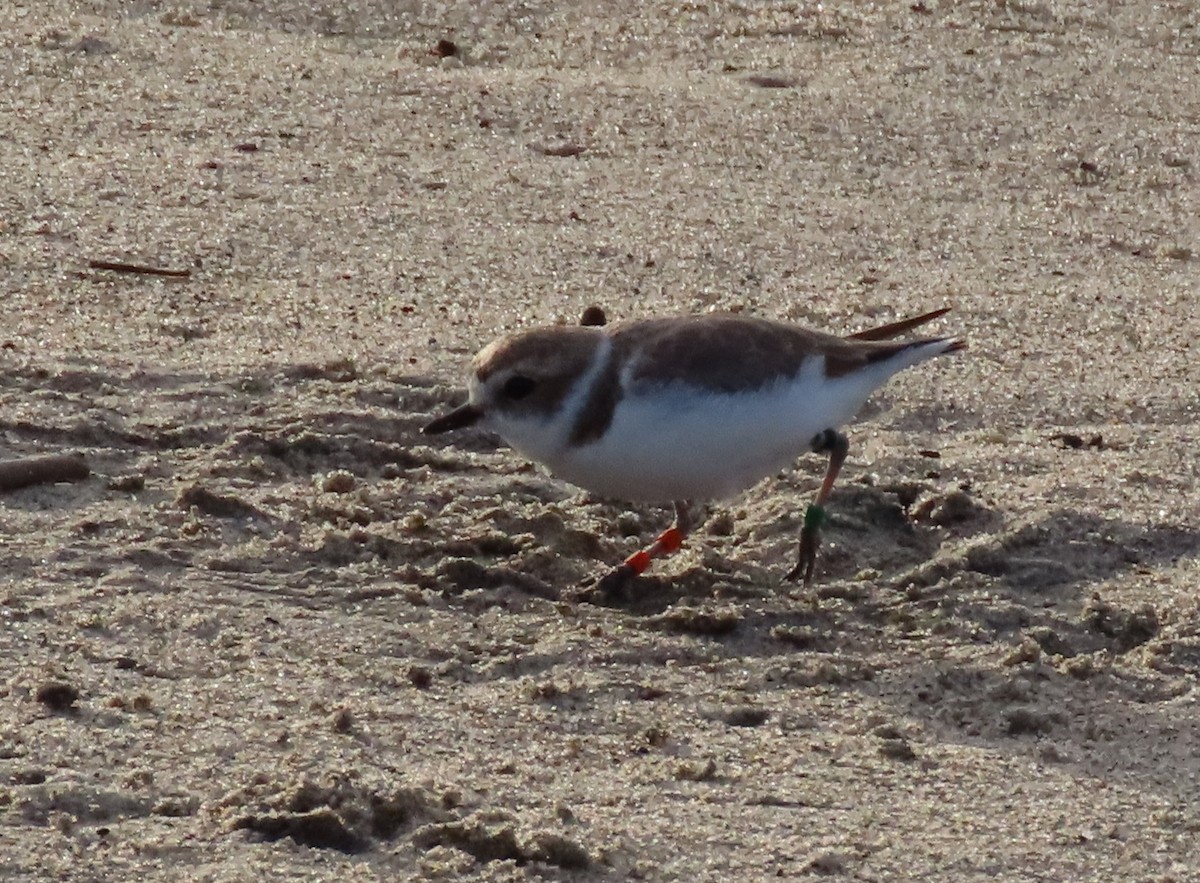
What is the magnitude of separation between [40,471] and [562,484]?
1.28 metres

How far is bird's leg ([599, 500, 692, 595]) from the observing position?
4.35m

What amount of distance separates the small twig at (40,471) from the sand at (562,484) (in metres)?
0.03

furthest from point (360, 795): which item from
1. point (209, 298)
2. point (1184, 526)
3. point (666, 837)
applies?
point (209, 298)

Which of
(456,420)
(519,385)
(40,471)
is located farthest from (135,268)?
(519,385)

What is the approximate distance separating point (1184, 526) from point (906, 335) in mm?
1248

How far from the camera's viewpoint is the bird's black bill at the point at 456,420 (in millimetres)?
4371

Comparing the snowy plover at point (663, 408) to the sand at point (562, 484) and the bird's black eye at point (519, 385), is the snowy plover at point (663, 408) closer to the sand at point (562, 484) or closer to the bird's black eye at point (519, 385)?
the bird's black eye at point (519, 385)

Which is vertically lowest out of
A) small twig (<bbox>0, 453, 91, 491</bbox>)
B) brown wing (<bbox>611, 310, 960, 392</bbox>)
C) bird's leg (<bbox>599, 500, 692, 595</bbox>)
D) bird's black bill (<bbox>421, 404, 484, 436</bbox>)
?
bird's leg (<bbox>599, 500, 692, 595</bbox>)

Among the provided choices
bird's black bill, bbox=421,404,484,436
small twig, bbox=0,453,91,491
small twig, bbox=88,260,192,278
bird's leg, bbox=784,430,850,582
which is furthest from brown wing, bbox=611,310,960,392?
small twig, bbox=88,260,192,278

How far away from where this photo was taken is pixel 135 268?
5680 mm

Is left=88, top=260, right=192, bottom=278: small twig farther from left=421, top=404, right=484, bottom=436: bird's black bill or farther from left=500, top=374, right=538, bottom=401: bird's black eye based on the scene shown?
left=500, top=374, right=538, bottom=401: bird's black eye

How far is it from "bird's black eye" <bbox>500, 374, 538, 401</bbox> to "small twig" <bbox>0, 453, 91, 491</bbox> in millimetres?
997

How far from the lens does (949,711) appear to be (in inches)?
151

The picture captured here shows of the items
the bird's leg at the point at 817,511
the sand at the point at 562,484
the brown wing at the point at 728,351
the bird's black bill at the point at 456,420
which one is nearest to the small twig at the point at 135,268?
the sand at the point at 562,484
